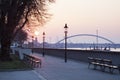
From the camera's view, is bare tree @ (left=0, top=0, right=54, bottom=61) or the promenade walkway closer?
the promenade walkway

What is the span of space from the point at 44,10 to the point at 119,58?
49.4 ft

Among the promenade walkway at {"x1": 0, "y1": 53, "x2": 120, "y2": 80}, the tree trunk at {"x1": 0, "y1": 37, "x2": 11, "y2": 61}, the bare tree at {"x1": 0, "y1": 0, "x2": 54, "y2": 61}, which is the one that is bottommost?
the promenade walkway at {"x1": 0, "y1": 53, "x2": 120, "y2": 80}

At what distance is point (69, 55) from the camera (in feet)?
169

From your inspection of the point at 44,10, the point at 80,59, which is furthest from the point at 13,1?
the point at 80,59

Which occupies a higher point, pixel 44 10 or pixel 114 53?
pixel 44 10

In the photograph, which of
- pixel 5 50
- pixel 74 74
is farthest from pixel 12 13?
pixel 74 74

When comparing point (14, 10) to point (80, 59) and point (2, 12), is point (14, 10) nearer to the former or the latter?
point (2, 12)

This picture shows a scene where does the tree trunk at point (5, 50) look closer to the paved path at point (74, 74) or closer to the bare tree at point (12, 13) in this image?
the bare tree at point (12, 13)

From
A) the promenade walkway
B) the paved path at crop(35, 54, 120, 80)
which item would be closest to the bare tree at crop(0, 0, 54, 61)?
the paved path at crop(35, 54, 120, 80)

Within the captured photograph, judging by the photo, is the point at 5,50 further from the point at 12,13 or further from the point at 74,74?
the point at 74,74

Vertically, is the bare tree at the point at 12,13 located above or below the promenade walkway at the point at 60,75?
above

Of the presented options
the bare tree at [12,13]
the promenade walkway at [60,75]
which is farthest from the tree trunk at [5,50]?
the promenade walkway at [60,75]

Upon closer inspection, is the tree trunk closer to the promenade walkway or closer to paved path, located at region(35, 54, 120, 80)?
paved path, located at region(35, 54, 120, 80)

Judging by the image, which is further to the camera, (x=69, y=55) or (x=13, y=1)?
(x=69, y=55)
